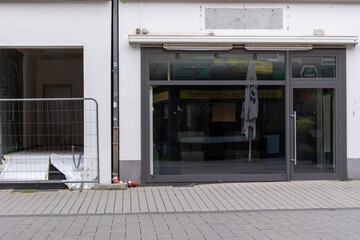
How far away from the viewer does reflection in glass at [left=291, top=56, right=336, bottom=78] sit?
9.92m

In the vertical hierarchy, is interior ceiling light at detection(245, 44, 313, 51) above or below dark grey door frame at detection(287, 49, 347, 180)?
above

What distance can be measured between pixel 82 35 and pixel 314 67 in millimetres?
5164

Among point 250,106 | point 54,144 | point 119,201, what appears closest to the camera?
point 119,201

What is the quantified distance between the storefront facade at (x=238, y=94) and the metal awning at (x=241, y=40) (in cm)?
2

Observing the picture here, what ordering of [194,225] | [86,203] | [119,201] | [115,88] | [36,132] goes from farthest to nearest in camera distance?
1. [36,132]
2. [115,88]
3. [119,201]
4. [86,203]
5. [194,225]

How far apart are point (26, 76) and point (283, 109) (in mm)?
6903

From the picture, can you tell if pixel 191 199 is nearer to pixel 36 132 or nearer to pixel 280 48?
pixel 280 48

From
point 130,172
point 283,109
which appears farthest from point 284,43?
point 130,172

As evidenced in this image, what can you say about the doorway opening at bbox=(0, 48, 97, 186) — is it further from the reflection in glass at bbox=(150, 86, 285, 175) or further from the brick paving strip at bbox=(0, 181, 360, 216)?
the reflection in glass at bbox=(150, 86, 285, 175)

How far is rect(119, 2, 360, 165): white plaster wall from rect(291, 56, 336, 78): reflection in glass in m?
0.37

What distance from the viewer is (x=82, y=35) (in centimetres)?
945

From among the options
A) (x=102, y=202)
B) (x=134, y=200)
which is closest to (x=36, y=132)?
(x=102, y=202)

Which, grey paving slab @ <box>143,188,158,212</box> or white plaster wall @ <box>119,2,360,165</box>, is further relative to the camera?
white plaster wall @ <box>119,2,360,165</box>

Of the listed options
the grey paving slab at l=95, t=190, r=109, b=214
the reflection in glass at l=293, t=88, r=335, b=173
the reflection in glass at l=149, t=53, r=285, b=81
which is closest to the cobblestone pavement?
the grey paving slab at l=95, t=190, r=109, b=214
